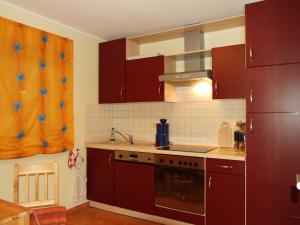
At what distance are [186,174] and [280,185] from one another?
0.90m

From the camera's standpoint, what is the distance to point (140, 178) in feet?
9.57

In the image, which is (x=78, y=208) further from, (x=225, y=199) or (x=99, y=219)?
(x=225, y=199)

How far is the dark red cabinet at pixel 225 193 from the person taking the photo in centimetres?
232

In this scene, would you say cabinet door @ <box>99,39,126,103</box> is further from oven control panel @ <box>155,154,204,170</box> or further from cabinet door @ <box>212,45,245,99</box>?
cabinet door @ <box>212,45,245,99</box>

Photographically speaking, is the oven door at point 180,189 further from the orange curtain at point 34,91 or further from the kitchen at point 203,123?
the orange curtain at point 34,91

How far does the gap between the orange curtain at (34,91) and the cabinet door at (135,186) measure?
742 millimetres

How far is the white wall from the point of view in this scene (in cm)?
262

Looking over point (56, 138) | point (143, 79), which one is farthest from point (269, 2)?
point (56, 138)

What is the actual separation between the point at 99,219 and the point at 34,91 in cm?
171

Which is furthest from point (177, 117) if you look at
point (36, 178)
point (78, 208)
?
point (36, 178)

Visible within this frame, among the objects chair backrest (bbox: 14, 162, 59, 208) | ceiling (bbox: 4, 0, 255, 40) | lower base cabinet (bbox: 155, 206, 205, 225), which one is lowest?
lower base cabinet (bbox: 155, 206, 205, 225)

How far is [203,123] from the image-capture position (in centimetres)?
313

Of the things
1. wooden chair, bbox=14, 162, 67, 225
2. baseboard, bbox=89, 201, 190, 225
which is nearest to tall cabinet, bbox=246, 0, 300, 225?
baseboard, bbox=89, 201, 190, 225

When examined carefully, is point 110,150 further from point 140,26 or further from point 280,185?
point 280,185
